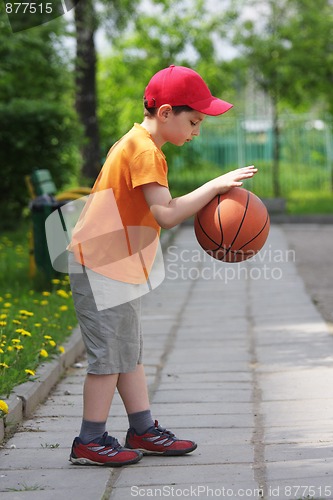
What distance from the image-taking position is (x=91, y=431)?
14.6 feet

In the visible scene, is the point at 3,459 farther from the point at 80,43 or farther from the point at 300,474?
the point at 80,43

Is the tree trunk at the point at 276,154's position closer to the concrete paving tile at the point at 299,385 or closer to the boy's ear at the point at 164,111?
the concrete paving tile at the point at 299,385

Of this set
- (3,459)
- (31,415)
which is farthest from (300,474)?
(31,415)

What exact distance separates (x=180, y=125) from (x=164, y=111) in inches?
3.8

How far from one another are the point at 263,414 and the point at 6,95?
12050mm

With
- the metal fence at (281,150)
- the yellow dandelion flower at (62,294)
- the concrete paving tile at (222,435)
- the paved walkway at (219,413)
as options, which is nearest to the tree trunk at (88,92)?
the metal fence at (281,150)

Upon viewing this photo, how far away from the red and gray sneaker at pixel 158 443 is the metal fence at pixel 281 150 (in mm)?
17272

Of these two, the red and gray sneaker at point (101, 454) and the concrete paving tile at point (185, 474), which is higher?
the red and gray sneaker at point (101, 454)

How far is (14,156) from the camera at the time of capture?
1501 cm

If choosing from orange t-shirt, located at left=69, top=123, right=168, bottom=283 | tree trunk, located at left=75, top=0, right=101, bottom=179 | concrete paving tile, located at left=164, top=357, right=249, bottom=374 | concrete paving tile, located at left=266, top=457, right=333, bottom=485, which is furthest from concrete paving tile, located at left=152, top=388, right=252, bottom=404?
tree trunk, located at left=75, top=0, right=101, bottom=179

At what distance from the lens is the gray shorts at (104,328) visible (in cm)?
441

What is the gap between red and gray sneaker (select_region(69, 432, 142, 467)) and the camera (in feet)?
14.5

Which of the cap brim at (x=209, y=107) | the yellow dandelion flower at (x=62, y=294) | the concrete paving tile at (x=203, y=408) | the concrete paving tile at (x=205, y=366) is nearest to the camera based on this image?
the cap brim at (x=209, y=107)

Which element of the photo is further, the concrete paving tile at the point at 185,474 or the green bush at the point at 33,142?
the green bush at the point at 33,142
